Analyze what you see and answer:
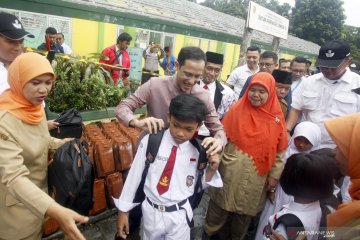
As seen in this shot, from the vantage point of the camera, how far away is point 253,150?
8.53ft

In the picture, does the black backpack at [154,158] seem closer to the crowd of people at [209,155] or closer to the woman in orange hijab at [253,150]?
the crowd of people at [209,155]

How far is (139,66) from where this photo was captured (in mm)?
7789

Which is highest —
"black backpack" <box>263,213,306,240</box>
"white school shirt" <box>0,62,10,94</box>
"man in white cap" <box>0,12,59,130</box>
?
"man in white cap" <box>0,12,59,130</box>

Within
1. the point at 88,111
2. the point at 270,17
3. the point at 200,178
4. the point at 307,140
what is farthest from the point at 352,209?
the point at 270,17

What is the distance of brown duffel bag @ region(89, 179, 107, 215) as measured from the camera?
2984 millimetres

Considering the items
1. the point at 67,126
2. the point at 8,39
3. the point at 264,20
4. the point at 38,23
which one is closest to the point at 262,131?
the point at 67,126

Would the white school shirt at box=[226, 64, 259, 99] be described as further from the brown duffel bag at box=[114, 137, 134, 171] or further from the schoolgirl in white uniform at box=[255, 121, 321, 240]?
the brown duffel bag at box=[114, 137, 134, 171]

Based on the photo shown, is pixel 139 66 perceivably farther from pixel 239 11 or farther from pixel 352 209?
pixel 239 11

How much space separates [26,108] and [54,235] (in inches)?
63.2

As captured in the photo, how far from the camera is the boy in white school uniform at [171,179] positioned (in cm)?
190

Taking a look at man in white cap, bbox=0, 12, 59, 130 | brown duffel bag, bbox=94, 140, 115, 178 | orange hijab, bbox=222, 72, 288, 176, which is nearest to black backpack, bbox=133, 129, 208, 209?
orange hijab, bbox=222, 72, 288, 176

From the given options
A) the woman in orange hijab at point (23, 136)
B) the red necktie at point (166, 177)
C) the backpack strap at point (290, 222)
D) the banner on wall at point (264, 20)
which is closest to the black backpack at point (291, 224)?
the backpack strap at point (290, 222)

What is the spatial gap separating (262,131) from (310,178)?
0.76 metres

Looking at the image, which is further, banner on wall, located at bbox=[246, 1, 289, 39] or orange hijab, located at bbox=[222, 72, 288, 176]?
banner on wall, located at bbox=[246, 1, 289, 39]
